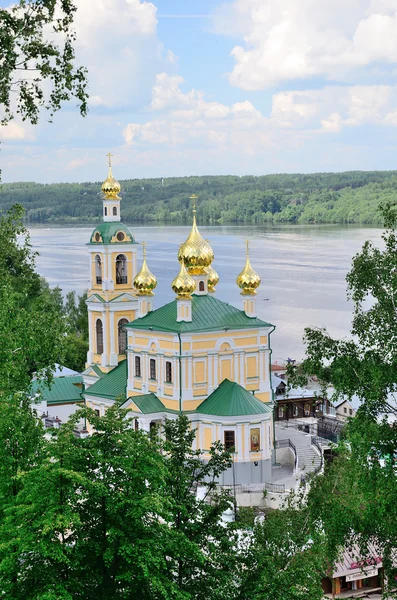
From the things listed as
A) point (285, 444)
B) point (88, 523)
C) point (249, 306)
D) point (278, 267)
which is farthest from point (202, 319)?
point (278, 267)

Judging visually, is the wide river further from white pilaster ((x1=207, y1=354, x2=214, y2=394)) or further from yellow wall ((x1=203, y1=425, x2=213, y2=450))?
yellow wall ((x1=203, y1=425, x2=213, y2=450))

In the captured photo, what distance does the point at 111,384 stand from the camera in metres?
23.0

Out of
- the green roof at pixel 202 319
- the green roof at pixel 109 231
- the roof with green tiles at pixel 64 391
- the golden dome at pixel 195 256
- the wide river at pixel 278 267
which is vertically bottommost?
the wide river at pixel 278 267

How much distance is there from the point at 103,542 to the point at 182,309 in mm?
11894

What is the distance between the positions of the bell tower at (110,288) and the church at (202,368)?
0.99 meters

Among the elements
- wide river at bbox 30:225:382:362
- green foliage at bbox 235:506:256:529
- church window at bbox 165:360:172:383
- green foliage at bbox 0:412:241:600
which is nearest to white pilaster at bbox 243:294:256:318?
church window at bbox 165:360:172:383

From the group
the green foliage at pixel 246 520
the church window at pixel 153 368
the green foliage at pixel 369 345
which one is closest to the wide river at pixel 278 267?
the church window at pixel 153 368

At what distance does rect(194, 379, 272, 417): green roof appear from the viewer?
66.1 feet

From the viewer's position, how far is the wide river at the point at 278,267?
45000 mm

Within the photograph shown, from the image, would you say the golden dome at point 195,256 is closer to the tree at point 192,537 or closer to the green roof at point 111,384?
the green roof at point 111,384

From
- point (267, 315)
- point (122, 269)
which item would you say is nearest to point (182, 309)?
point (122, 269)

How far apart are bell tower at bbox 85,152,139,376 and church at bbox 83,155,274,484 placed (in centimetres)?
99

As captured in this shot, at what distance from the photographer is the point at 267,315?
46938 millimetres

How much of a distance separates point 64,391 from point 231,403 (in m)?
6.76
